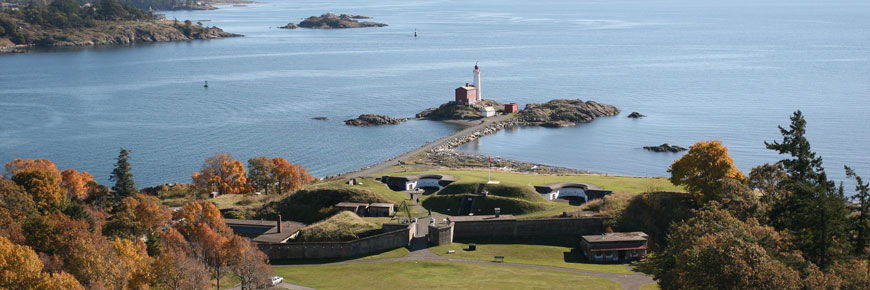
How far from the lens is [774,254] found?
40.0 meters

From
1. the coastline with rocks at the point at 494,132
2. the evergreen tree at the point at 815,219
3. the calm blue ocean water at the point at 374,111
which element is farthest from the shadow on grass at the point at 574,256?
the calm blue ocean water at the point at 374,111

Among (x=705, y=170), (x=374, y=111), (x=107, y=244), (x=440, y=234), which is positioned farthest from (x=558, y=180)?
(x=374, y=111)

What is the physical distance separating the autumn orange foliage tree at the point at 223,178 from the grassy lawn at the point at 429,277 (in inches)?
1027

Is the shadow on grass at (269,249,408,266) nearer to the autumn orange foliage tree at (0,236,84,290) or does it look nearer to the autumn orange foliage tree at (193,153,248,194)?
the autumn orange foliage tree at (0,236,84,290)

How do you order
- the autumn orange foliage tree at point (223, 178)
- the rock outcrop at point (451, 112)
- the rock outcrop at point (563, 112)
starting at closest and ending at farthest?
the autumn orange foliage tree at point (223, 178) < the rock outcrop at point (563, 112) < the rock outcrop at point (451, 112)

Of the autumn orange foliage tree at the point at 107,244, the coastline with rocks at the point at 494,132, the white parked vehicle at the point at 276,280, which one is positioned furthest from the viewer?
the coastline with rocks at the point at 494,132

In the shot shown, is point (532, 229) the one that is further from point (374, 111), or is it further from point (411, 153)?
point (374, 111)

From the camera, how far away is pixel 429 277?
5381cm

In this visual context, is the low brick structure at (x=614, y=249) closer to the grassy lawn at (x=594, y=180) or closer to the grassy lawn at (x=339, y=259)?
the grassy lawn at (x=594, y=180)

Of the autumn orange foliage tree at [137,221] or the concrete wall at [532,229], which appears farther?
the concrete wall at [532,229]

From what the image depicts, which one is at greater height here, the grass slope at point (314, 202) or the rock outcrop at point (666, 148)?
the rock outcrop at point (666, 148)

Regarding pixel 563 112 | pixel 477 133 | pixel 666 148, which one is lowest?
pixel 477 133

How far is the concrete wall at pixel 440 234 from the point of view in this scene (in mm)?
61812

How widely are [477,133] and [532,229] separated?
191 ft
